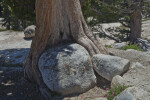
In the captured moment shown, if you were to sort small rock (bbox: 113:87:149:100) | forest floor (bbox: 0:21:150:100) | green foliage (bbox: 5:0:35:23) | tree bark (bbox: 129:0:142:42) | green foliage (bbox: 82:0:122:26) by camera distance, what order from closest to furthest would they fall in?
1. small rock (bbox: 113:87:149:100)
2. forest floor (bbox: 0:21:150:100)
3. green foliage (bbox: 5:0:35:23)
4. green foliage (bbox: 82:0:122:26)
5. tree bark (bbox: 129:0:142:42)

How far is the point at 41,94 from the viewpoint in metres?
5.56

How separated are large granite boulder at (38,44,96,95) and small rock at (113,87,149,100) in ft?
3.92

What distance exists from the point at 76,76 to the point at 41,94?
3.69 feet

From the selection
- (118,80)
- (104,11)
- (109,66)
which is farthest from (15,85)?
(104,11)

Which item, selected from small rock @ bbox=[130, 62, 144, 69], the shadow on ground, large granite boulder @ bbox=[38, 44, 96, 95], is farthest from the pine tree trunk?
small rock @ bbox=[130, 62, 144, 69]

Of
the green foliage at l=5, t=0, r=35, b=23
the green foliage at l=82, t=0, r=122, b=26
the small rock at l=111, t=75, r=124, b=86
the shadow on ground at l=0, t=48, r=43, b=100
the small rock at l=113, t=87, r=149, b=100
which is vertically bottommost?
the shadow on ground at l=0, t=48, r=43, b=100

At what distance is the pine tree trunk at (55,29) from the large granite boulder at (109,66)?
0.52 meters

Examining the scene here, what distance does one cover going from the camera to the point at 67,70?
17.5 ft

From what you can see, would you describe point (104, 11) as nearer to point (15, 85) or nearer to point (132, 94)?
point (15, 85)

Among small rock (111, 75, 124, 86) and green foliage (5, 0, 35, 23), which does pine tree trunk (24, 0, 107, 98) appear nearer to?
small rock (111, 75, 124, 86)

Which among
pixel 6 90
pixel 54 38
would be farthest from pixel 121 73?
pixel 6 90

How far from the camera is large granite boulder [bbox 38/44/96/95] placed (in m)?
5.18

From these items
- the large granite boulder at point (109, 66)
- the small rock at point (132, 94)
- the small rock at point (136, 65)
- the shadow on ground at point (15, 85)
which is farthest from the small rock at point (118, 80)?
the shadow on ground at point (15, 85)

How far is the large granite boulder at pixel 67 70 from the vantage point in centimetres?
518
